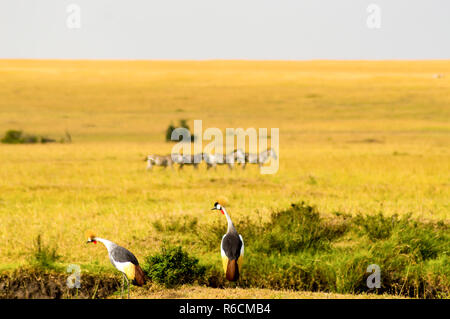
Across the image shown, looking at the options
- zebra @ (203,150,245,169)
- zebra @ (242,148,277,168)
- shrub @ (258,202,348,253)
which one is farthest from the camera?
zebra @ (242,148,277,168)

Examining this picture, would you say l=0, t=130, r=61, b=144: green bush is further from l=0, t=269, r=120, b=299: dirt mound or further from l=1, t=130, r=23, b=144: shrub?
l=0, t=269, r=120, b=299: dirt mound

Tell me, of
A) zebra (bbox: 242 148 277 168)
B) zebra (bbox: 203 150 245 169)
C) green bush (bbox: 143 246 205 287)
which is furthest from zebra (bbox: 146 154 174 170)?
green bush (bbox: 143 246 205 287)

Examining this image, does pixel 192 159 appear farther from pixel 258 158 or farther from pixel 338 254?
pixel 338 254

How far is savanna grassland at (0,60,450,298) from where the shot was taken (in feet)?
37.0

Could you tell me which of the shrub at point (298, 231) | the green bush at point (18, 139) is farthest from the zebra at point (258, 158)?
the green bush at point (18, 139)

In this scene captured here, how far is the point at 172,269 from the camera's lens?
409 inches

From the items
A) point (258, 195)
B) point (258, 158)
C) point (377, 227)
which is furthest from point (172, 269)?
point (258, 158)

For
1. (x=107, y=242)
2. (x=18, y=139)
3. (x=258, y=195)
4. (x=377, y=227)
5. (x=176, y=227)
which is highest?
(x=107, y=242)

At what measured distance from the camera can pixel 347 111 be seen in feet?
237

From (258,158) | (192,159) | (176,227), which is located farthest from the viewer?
(258,158)

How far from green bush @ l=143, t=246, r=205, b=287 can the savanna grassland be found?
21 centimetres

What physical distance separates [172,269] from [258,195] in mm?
10758

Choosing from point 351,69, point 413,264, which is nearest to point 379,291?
point 413,264
